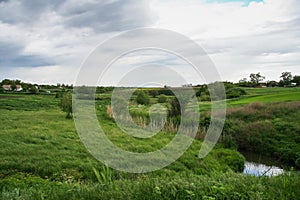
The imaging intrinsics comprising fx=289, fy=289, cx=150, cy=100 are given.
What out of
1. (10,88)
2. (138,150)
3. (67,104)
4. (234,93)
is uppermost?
(10,88)

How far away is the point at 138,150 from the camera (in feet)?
48.6

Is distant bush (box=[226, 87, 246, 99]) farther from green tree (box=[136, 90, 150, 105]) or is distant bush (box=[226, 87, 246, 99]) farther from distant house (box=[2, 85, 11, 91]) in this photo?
distant house (box=[2, 85, 11, 91])

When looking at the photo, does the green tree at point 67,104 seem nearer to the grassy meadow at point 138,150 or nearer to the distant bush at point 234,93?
the grassy meadow at point 138,150

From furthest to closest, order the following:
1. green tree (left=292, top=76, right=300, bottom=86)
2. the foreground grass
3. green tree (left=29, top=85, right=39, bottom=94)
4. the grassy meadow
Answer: green tree (left=292, top=76, right=300, bottom=86) < green tree (left=29, top=85, right=39, bottom=94) < the grassy meadow < the foreground grass

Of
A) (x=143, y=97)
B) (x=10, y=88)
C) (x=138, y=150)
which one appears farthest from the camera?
(x=10, y=88)

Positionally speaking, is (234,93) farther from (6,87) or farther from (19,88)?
(6,87)

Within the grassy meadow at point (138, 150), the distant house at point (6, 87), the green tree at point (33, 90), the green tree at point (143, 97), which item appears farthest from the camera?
the green tree at point (33, 90)

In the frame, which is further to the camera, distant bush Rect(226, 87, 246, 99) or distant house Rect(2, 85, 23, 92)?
distant bush Rect(226, 87, 246, 99)

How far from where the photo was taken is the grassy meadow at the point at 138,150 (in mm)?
3726

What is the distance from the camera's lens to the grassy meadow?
373 centimetres

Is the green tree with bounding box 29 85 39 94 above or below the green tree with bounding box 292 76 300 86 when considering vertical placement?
below

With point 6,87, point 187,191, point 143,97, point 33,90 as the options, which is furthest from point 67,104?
point 187,191

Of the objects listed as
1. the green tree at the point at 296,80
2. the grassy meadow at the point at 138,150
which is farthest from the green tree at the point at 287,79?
the grassy meadow at the point at 138,150

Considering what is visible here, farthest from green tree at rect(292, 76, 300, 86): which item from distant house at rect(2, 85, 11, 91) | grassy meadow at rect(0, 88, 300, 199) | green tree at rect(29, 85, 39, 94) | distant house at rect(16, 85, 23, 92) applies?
distant house at rect(2, 85, 11, 91)
